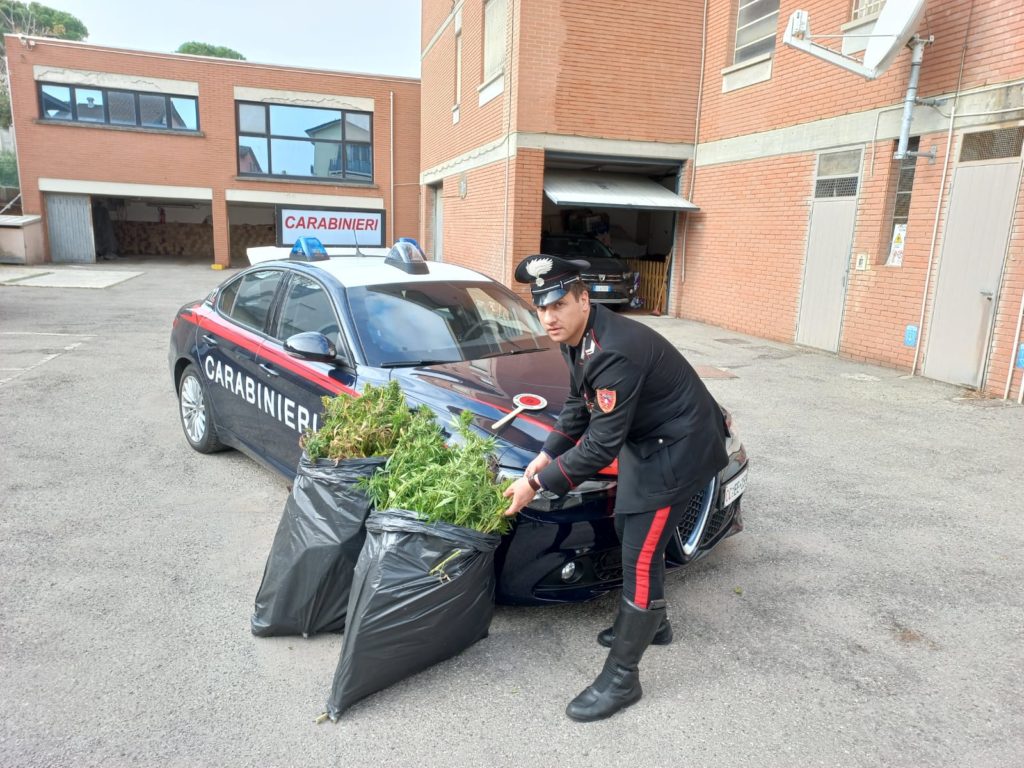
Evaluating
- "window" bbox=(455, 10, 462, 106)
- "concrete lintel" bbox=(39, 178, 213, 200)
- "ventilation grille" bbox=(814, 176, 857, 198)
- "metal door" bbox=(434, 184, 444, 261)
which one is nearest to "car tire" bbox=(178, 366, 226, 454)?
"ventilation grille" bbox=(814, 176, 857, 198)

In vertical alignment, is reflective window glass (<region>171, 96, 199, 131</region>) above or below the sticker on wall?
above

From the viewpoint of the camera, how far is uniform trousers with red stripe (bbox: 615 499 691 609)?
2.54 m

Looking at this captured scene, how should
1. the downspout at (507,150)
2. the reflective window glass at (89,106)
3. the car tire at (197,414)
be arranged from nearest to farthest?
the car tire at (197,414)
the downspout at (507,150)
the reflective window glass at (89,106)

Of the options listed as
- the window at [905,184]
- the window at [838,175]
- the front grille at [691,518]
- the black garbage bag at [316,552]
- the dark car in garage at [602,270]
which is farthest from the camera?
the dark car in garage at [602,270]

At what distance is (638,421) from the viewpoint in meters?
2.52

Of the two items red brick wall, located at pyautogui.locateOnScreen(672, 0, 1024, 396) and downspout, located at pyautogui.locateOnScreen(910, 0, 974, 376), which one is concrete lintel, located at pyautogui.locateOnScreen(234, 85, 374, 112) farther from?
downspout, located at pyautogui.locateOnScreen(910, 0, 974, 376)

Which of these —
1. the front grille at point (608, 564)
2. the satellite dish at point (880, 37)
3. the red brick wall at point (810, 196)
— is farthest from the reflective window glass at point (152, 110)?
the front grille at point (608, 564)

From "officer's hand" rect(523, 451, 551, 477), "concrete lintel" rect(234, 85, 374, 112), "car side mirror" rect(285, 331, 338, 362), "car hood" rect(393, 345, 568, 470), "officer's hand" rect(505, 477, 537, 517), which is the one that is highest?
"concrete lintel" rect(234, 85, 374, 112)

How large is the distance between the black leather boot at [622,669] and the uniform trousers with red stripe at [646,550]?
0.15 feet

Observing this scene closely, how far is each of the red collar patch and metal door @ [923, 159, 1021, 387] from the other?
7.36 meters

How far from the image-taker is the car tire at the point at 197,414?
5133 mm

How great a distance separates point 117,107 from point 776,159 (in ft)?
67.6

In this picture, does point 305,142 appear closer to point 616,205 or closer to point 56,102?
point 56,102

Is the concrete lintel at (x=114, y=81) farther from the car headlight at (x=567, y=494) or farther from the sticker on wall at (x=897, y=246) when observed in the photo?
the car headlight at (x=567, y=494)
